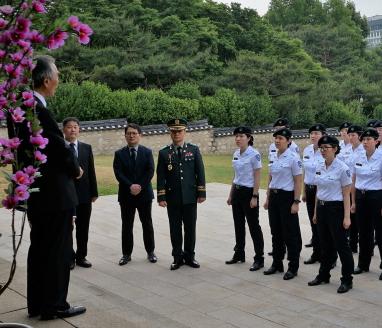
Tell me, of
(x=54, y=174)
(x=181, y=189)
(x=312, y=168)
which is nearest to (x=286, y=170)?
(x=312, y=168)

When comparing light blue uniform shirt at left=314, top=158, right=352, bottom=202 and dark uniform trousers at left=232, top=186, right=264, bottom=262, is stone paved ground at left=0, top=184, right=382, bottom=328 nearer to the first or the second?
dark uniform trousers at left=232, top=186, right=264, bottom=262

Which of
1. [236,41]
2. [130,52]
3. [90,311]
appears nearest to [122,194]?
[90,311]

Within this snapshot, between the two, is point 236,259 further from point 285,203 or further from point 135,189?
point 135,189

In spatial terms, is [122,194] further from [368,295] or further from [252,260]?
[368,295]

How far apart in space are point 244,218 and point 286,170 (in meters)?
0.87

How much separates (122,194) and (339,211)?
8.73ft

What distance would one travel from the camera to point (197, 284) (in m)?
5.46

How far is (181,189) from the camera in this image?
611 centimetres

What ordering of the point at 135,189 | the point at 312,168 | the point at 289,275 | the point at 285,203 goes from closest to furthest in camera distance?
the point at 289,275 → the point at 285,203 → the point at 135,189 → the point at 312,168

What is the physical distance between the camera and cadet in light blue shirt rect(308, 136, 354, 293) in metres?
5.23

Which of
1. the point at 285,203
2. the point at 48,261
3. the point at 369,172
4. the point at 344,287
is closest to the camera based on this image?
the point at 48,261

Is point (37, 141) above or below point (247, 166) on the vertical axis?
above

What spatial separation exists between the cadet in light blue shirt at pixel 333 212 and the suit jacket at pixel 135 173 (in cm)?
210

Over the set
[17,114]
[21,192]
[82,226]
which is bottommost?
[82,226]
